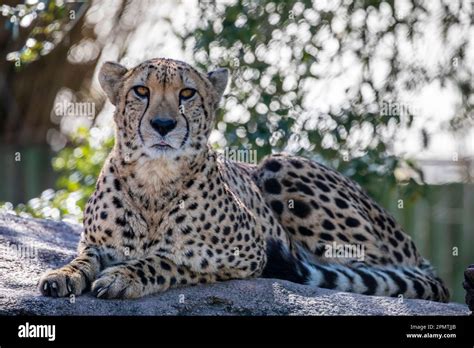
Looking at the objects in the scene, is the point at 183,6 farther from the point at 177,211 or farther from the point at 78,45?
the point at 177,211

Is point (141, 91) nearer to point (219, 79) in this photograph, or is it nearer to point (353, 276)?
point (219, 79)

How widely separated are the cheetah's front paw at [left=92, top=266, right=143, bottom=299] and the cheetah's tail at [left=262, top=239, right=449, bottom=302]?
2.90 feet

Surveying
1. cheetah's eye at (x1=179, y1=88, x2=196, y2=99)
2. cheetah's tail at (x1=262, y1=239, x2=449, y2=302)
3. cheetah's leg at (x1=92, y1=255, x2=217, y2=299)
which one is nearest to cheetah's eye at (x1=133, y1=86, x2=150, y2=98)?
cheetah's eye at (x1=179, y1=88, x2=196, y2=99)

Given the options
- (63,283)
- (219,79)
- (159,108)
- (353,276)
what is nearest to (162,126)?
(159,108)

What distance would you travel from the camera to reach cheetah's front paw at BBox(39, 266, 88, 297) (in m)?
4.20

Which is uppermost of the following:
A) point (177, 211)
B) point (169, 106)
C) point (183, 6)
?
point (183, 6)

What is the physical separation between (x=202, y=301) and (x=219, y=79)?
1.17 metres

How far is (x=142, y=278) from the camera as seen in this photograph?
436 cm

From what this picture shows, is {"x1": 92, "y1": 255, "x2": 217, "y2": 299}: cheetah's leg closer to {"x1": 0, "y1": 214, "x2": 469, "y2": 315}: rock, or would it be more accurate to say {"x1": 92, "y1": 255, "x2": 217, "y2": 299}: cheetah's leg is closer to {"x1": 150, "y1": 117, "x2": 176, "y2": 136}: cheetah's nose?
{"x1": 0, "y1": 214, "x2": 469, "y2": 315}: rock

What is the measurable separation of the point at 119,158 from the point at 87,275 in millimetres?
595

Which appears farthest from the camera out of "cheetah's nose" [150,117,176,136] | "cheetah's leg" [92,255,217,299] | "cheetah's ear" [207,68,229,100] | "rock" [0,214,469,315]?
"cheetah's ear" [207,68,229,100]

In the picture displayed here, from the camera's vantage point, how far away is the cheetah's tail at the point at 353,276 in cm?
503
